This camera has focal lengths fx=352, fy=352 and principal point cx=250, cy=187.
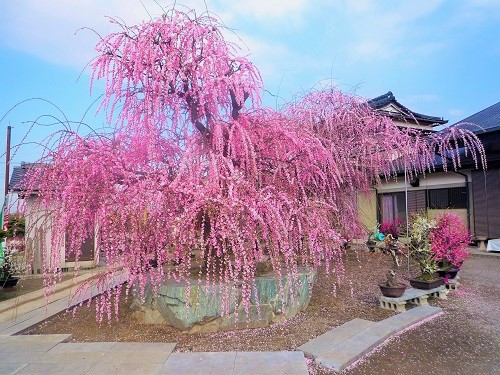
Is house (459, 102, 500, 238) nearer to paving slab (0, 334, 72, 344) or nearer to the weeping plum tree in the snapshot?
the weeping plum tree

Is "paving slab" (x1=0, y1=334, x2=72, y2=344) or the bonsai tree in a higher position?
the bonsai tree

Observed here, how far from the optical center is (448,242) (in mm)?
7199

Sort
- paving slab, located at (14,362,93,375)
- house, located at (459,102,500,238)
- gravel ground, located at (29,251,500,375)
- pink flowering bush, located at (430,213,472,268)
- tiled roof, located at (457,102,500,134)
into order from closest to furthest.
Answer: paving slab, located at (14,362,93,375) → gravel ground, located at (29,251,500,375) → pink flowering bush, located at (430,213,472,268) → house, located at (459,102,500,238) → tiled roof, located at (457,102,500,134)

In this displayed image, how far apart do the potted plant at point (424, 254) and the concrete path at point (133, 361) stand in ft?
12.1

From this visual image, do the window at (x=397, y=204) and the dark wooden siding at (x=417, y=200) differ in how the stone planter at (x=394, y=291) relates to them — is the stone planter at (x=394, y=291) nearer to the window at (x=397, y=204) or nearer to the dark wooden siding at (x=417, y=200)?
the dark wooden siding at (x=417, y=200)

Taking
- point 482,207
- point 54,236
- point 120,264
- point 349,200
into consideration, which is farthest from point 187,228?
point 482,207

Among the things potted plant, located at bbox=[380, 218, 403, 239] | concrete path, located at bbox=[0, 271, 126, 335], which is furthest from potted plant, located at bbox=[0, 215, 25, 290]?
potted plant, located at bbox=[380, 218, 403, 239]

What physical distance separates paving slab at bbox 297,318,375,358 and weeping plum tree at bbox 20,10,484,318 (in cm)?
90

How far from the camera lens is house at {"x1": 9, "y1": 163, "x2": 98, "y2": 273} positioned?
417 cm

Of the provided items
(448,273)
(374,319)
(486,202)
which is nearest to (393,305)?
(374,319)

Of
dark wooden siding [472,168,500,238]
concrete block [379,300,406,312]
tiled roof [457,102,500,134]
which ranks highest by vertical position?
tiled roof [457,102,500,134]

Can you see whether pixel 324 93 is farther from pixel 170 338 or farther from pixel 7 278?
pixel 7 278

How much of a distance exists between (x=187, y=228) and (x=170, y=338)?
71.1 inches

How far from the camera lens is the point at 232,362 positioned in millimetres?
3906
